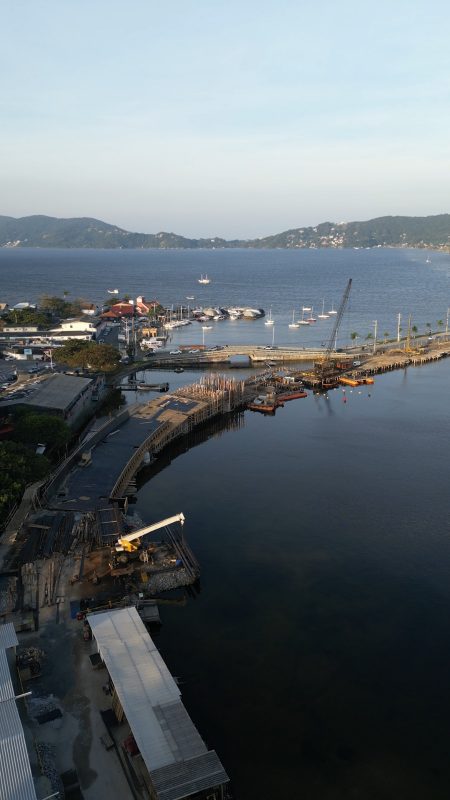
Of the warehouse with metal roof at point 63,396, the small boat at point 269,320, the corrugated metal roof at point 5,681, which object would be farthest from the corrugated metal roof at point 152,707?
the small boat at point 269,320

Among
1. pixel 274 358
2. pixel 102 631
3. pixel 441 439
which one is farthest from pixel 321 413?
pixel 102 631

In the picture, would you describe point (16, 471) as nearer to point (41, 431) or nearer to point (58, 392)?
point (41, 431)

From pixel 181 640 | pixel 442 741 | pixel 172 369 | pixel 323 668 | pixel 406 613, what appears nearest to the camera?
pixel 442 741

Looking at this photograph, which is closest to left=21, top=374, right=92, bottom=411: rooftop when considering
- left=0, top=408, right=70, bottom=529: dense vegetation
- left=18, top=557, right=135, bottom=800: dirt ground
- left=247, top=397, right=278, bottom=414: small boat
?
left=0, top=408, right=70, bottom=529: dense vegetation

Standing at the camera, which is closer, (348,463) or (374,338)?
(348,463)

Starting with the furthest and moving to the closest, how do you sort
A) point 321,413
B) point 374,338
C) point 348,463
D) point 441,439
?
point 374,338
point 321,413
point 441,439
point 348,463

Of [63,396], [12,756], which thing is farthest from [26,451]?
[12,756]

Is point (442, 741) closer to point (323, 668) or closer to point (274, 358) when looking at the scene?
point (323, 668)

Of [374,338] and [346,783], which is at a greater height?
[374,338]
